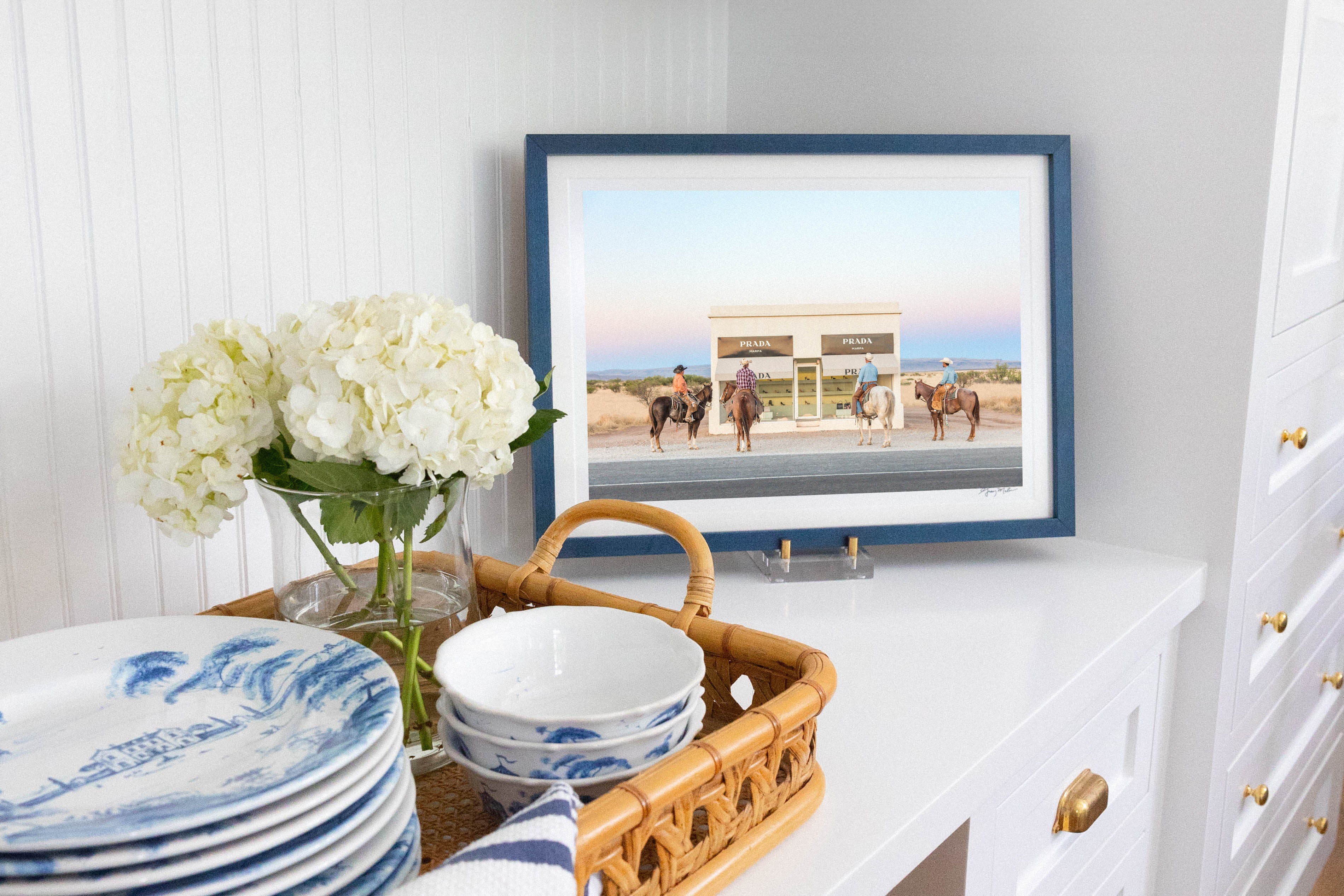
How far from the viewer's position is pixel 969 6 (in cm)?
121

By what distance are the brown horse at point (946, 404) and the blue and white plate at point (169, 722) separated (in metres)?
0.73

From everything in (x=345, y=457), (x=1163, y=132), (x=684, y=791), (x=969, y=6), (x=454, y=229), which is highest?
(x=969, y=6)

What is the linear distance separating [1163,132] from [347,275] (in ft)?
2.78

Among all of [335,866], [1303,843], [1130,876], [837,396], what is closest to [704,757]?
[335,866]

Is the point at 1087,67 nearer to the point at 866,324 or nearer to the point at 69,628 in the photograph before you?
the point at 866,324

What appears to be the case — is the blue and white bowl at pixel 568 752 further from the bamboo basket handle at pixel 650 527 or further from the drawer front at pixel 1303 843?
the drawer front at pixel 1303 843

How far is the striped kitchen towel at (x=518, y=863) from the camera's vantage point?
415mm

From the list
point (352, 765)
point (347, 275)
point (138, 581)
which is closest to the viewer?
point (352, 765)

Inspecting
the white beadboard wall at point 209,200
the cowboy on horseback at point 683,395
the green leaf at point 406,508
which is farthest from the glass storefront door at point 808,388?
the green leaf at point 406,508

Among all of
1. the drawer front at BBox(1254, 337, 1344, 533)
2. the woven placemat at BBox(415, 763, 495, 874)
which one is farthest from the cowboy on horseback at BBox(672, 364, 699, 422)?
the drawer front at BBox(1254, 337, 1344, 533)

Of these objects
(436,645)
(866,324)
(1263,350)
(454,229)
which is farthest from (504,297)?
(1263,350)

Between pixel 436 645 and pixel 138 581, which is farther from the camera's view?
pixel 138 581

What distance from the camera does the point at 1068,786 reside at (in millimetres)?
911

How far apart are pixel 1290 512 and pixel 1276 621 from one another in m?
0.13
